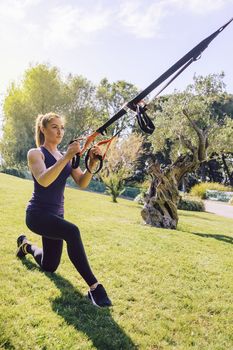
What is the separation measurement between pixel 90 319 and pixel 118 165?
21.5 metres

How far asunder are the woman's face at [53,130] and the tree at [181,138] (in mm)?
6873

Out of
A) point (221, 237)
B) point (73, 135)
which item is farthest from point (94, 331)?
point (73, 135)

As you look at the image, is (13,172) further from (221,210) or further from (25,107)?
(221,210)

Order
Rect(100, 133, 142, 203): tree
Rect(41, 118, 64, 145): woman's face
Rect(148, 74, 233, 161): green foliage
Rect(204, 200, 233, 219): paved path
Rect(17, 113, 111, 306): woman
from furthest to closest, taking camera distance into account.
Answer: Rect(204, 200, 233, 219): paved path → Rect(100, 133, 142, 203): tree → Rect(148, 74, 233, 161): green foliage → Rect(41, 118, 64, 145): woman's face → Rect(17, 113, 111, 306): woman

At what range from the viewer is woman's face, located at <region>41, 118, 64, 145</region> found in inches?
158

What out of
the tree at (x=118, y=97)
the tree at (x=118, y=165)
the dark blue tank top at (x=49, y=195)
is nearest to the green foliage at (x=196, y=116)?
the tree at (x=118, y=165)

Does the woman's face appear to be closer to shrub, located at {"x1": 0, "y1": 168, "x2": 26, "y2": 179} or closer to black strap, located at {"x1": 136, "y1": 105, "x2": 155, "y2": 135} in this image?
black strap, located at {"x1": 136, "y1": 105, "x2": 155, "y2": 135}

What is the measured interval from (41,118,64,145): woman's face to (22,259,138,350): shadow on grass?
168 centimetres

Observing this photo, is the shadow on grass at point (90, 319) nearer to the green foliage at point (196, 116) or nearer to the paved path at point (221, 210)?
the green foliage at point (196, 116)

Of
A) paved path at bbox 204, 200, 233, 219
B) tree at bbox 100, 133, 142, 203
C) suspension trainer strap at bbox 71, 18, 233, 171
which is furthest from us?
paved path at bbox 204, 200, 233, 219

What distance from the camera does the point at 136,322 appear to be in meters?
3.48

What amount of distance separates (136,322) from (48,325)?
84 cm

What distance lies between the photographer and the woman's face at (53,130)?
401cm

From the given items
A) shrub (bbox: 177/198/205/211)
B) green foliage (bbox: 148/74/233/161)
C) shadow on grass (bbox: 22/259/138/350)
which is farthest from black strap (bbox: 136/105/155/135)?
shrub (bbox: 177/198/205/211)
